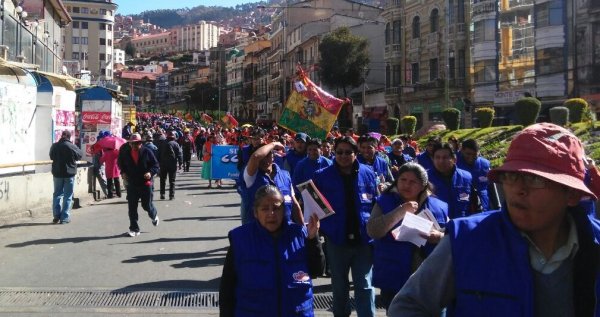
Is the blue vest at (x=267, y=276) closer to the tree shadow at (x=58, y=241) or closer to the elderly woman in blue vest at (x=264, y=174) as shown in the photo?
the elderly woman in blue vest at (x=264, y=174)

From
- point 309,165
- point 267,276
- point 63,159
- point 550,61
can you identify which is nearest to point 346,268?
point 267,276

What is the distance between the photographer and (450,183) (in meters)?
6.02

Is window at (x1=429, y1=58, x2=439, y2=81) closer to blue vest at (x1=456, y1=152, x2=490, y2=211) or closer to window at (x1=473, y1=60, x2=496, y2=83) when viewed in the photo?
window at (x1=473, y1=60, x2=496, y2=83)

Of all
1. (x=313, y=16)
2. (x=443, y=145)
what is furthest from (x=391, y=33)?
(x=443, y=145)

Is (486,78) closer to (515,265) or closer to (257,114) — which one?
(515,265)

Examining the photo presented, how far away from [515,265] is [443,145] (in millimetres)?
4141

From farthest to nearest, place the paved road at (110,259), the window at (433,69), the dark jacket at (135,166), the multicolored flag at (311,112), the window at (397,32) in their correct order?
the window at (397,32) → the window at (433,69) → the multicolored flag at (311,112) → the dark jacket at (135,166) → the paved road at (110,259)

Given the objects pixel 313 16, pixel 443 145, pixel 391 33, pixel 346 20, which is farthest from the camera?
pixel 313 16

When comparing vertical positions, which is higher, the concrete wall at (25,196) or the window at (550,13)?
the window at (550,13)

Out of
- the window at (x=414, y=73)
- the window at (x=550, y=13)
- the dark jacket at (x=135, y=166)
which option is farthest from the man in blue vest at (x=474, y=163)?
the window at (x=414, y=73)

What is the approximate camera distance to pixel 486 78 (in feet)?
135

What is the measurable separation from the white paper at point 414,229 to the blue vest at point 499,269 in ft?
6.31

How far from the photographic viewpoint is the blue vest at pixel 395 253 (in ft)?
15.1

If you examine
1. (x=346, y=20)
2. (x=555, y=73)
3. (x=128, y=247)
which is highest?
(x=346, y=20)
